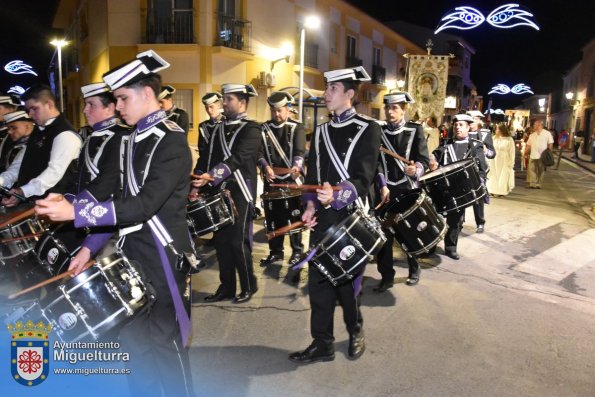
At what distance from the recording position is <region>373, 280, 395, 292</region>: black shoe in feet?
18.7

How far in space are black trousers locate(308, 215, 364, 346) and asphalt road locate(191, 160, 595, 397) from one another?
9.9 inches

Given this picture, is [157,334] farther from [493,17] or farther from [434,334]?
[493,17]

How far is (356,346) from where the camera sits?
4137 millimetres

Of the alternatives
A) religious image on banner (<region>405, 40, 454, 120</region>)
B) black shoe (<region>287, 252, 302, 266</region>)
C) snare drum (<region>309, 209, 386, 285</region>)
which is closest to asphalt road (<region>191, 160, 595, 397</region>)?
black shoe (<region>287, 252, 302, 266</region>)

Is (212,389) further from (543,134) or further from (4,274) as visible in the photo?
(543,134)

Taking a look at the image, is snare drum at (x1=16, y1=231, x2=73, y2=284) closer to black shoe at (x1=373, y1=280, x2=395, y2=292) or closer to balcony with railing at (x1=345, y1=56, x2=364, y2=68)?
black shoe at (x1=373, y1=280, x2=395, y2=292)

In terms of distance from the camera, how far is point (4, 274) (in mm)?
5469

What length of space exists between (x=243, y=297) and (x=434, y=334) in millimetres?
1995

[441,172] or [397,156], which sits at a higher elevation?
[397,156]

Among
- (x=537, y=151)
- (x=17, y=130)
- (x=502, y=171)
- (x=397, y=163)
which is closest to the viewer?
(x=17, y=130)

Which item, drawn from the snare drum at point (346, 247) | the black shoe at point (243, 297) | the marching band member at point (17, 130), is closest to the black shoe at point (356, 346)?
the snare drum at point (346, 247)

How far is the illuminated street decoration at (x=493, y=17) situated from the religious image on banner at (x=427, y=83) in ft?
4.58

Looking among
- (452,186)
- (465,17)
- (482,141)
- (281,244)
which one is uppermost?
(465,17)

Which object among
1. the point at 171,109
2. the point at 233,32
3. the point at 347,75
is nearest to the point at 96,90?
the point at 347,75
